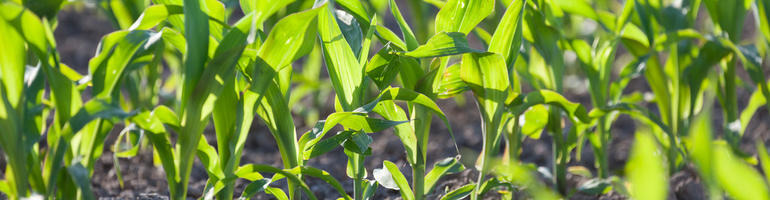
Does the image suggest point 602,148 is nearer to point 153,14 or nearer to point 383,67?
point 383,67

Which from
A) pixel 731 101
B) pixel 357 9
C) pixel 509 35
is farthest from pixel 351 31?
pixel 731 101

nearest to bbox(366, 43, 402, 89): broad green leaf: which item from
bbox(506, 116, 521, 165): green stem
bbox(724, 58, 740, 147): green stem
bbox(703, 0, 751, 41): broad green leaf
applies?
bbox(506, 116, 521, 165): green stem

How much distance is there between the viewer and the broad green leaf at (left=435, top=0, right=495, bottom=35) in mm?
1295

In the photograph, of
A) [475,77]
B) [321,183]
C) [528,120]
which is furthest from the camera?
[321,183]

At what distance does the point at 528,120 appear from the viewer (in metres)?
1.67

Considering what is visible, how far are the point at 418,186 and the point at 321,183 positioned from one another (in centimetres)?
53

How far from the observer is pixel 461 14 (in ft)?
Result: 4.31

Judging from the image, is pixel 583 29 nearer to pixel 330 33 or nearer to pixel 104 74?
pixel 330 33

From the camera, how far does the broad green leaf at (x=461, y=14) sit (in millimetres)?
1295

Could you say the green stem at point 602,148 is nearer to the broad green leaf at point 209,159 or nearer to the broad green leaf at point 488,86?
the broad green leaf at point 488,86

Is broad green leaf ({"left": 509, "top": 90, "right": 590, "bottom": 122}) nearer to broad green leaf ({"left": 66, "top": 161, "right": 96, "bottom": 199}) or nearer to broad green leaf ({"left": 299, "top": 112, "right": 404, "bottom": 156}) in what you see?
broad green leaf ({"left": 299, "top": 112, "right": 404, "bottom": 156})

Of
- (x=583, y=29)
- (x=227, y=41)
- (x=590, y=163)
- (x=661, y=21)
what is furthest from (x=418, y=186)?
(x=583, y=29)

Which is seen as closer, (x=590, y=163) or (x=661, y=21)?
(x=661, y=21)

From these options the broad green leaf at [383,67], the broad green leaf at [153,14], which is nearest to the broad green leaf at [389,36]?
the broad green leaf at [383,67]
